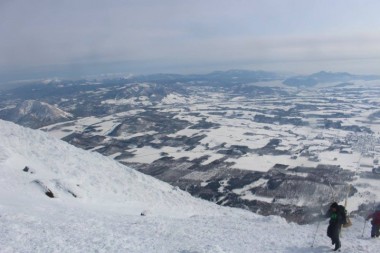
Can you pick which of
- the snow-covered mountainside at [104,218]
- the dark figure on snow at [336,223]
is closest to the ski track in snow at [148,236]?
the snow-covered mountainside at [104,218]

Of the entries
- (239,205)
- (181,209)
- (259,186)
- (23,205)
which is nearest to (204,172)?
(259,186)

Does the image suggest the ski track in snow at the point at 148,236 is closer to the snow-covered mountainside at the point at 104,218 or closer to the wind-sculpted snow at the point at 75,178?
the snow-covered mountainside at the point at 104,218

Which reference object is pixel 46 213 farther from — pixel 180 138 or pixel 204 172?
pixel 180 138

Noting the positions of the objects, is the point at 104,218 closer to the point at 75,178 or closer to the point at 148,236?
the point at 148,236

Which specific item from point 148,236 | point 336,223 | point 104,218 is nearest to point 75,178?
point 104,218

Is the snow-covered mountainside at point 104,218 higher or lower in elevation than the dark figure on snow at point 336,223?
lower

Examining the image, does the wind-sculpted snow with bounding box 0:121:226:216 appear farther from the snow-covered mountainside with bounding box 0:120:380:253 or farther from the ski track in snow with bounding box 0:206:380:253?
the ski track in snow with bounding box 0:206:380:253

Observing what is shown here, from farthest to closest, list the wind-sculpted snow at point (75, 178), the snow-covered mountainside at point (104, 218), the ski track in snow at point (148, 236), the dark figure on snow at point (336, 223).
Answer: the wind-sculpted snow at point (75, 178)
the snow-covered mountainside at point (104, 218)
the dark figure on snow at point (336, 223)
the ski track in snow at point (148, 236)
